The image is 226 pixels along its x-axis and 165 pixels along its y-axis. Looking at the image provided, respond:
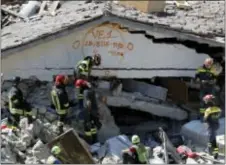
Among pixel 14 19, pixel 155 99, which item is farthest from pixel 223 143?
pixel 14 19

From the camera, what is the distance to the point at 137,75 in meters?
19.1

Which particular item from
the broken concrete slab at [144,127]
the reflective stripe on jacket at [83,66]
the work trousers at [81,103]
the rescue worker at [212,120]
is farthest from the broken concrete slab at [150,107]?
the rescue worker at [212,120]

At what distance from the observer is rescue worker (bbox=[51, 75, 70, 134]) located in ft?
56.5

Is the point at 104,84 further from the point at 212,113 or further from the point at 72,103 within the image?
the point at 212,113

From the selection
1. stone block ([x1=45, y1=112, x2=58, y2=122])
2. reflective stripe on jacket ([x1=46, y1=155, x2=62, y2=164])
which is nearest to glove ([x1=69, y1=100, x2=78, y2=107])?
stone block ([x1=45, y1=112, x2=58, y2=122])

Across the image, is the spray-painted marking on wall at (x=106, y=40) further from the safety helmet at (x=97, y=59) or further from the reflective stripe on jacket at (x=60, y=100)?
the reflective stripe on jacket at (x=60, y=100)

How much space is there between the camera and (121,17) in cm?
1827

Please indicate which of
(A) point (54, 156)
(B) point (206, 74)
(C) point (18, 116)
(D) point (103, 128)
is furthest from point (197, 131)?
(C) point (18, 116)

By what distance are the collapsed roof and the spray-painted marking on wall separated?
15.4 inches

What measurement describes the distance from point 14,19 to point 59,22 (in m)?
3.29

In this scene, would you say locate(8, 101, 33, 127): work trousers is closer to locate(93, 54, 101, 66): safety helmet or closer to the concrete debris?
locate(93, 54, 101, 66): safety helmet

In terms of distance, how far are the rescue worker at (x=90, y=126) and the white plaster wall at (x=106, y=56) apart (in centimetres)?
192

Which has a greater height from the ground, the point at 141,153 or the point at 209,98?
the point at 209,98

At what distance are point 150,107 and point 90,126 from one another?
7.17 ft
